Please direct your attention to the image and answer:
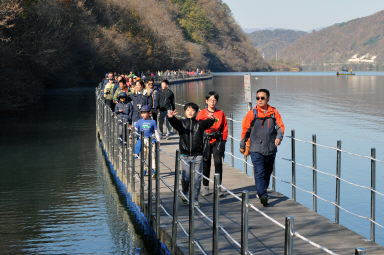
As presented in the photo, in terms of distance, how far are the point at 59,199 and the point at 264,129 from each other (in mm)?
6280

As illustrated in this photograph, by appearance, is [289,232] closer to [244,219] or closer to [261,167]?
[244,219]

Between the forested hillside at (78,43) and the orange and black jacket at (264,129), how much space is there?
29.0m

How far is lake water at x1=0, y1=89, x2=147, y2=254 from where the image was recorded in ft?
36.7

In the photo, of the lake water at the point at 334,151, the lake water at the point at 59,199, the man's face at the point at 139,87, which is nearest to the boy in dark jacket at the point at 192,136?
the lake water at the point at 59,199

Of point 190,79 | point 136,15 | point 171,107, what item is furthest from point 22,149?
point 190,79

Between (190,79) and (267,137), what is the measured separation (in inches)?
4055

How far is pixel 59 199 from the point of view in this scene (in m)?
14.8

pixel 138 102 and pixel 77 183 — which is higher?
pixel 138 102

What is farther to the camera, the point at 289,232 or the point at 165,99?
the point at 165,99

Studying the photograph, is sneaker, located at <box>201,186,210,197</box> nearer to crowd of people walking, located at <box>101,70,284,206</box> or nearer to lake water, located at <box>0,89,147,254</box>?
crowd of people walking, located at <box>101,70,284,206</box>

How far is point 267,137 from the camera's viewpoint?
10.3 meters

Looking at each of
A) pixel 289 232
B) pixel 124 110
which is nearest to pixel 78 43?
pixel 124 110

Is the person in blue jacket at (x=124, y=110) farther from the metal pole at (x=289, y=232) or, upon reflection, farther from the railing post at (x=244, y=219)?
the metal pole at (x=289, y=232)

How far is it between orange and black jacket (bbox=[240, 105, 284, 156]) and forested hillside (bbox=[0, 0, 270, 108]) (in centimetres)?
2899
